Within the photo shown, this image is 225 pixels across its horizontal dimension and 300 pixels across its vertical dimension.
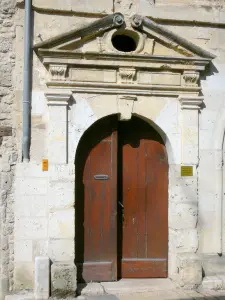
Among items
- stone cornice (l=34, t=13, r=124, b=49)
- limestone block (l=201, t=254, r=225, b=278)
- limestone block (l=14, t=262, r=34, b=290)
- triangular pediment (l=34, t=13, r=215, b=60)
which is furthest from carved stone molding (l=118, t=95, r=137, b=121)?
limestone block (l=14, t=262, r=34, b=290)

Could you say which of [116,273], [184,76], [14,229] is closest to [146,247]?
[116,273]

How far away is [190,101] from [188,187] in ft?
3.73

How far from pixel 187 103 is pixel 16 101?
221 cm

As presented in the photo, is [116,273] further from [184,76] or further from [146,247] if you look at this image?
[184,76]

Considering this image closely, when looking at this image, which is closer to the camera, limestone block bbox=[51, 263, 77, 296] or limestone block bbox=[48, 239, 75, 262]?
limestone block bbox=[51, 263, 77, 296]

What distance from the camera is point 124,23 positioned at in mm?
5188

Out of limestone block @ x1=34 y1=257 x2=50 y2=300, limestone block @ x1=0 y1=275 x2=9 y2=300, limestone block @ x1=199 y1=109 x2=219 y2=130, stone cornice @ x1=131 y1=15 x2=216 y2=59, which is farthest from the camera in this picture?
limestone block @ x1=199 y1=109 x2=219 y2=130

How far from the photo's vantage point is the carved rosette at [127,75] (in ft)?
16.7

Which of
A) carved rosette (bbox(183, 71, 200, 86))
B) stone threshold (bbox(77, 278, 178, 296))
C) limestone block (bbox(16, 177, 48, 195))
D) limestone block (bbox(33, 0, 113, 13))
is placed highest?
limestone block (bbox(33, 0, 113, 13))

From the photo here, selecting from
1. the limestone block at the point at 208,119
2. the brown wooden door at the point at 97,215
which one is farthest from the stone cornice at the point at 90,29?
the limestone block at the point at 208,119

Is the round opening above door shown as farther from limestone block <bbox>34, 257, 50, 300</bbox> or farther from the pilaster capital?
limestone block <bbox>34, 257, 50, 300</bbox>

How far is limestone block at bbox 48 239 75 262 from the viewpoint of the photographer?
4902 mm

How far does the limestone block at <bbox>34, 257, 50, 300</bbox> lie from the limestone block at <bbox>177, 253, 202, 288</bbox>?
167 centimetres

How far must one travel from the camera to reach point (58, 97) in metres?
4.97
